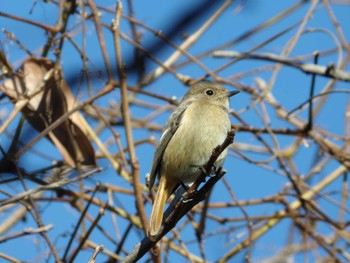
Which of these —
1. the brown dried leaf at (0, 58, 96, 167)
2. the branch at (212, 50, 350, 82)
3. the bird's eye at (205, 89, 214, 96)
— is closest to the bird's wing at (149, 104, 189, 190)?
the bird's eye at (205, 89, 214, 96)

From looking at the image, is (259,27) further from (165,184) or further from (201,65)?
(165,184)

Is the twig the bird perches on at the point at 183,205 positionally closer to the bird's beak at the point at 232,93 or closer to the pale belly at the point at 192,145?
the pale belly at the point at 192,145

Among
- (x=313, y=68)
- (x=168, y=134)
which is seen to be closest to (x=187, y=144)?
(x=168, y=134)

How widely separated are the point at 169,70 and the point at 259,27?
101 cm

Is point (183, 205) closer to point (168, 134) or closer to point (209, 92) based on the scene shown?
point (168, 134)

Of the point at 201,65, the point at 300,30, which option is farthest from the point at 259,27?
the point at 201,65

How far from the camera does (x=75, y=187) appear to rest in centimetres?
470

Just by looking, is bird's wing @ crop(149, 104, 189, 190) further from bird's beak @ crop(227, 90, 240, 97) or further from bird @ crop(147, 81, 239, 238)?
bird's beak @ crop(227, 90, 240, 97)

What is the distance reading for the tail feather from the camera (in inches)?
122

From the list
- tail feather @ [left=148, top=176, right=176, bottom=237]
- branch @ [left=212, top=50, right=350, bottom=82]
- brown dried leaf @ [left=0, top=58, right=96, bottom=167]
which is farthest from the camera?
branch @ [left=212, top=50, right=350, bottom=82]

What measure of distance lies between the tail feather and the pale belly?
2.3 inches

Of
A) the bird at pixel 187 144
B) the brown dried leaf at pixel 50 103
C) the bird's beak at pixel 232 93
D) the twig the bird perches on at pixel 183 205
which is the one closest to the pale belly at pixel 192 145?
the bird at pixel 187 144

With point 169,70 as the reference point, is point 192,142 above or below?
below

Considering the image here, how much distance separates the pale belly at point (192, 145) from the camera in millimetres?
3998
